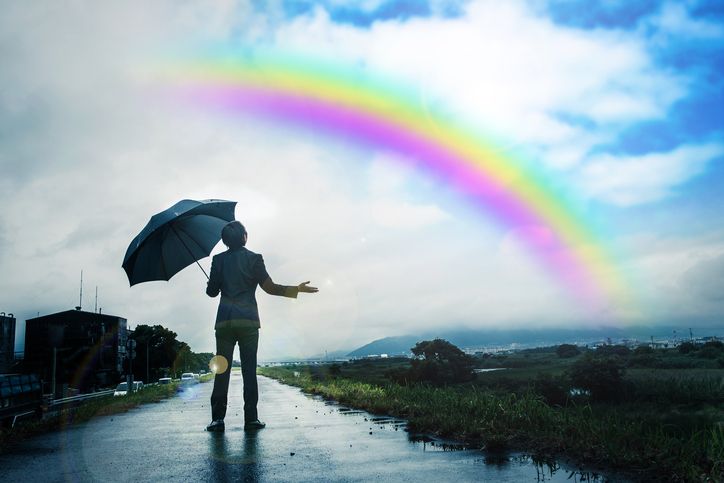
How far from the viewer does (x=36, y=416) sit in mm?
10789

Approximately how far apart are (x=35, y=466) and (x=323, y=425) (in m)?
3.86

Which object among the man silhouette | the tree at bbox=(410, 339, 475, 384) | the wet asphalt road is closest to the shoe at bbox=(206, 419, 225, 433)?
the man silhouette

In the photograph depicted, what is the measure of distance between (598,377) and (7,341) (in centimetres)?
5163

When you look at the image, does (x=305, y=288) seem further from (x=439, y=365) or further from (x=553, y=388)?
(x=439, y=365)

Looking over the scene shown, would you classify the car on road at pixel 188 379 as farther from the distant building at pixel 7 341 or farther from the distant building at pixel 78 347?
the distant building at pixel 7 341

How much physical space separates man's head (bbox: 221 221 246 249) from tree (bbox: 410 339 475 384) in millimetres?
25061

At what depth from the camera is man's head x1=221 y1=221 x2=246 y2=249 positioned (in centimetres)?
764

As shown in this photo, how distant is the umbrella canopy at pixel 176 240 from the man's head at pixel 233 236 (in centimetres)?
49

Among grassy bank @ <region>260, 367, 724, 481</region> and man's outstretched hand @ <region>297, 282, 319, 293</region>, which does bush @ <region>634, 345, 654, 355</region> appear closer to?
grassy bank @ <region>260, 367, 724, 481</region>

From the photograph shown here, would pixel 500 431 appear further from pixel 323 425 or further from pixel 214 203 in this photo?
pixel 214 203

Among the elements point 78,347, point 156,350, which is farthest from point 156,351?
point 78,347

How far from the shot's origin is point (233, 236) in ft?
25.1

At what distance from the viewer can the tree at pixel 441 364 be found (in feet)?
106

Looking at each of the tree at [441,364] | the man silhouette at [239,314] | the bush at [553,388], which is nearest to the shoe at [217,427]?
the man silhouette at [239,314]
